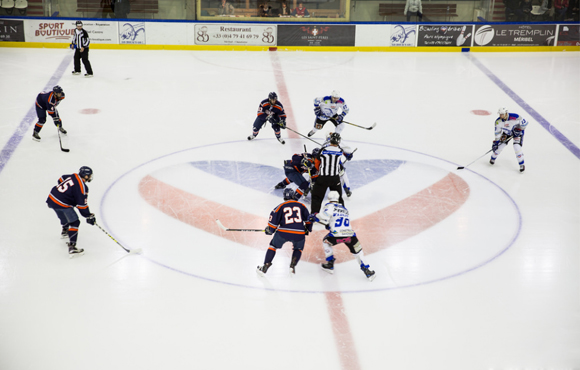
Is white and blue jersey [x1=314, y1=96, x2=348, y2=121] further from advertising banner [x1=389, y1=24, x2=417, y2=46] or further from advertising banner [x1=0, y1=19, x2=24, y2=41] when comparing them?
advertising banner [x1=0, y1=19, x2=24, y2=41]

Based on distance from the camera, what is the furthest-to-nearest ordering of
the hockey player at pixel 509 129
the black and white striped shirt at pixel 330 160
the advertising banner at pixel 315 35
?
the advertising banner at pixel 315 35
the hockey player at pixel 509 129
the black and white striped shirt at pixel 330 160

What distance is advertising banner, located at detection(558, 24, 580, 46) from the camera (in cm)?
1692

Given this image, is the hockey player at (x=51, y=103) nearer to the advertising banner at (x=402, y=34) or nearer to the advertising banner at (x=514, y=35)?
the advertising banner at (x=402, y=34)

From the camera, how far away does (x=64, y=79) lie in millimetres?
13234

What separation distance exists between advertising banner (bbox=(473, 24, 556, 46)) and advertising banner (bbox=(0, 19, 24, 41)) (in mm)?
12376

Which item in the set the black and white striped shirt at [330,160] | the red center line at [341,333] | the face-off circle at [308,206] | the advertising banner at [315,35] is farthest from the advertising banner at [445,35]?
the red center line at [341,333]

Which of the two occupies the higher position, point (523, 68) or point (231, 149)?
point (523, 68)

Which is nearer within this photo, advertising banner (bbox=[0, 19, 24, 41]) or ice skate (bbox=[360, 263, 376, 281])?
ice skate (bbox=[360, 263, 376, 281])

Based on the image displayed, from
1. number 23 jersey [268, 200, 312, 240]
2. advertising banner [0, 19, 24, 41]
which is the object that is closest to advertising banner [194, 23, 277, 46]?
advertising banner [0, 19, 24, 41]

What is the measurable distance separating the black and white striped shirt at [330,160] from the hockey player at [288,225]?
1.16m

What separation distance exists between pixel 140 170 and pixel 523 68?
35.0 feet

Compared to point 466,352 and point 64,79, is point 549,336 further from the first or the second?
point 64,79

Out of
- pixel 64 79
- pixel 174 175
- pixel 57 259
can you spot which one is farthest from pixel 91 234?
pixel 64 79

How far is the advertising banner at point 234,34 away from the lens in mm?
16578
